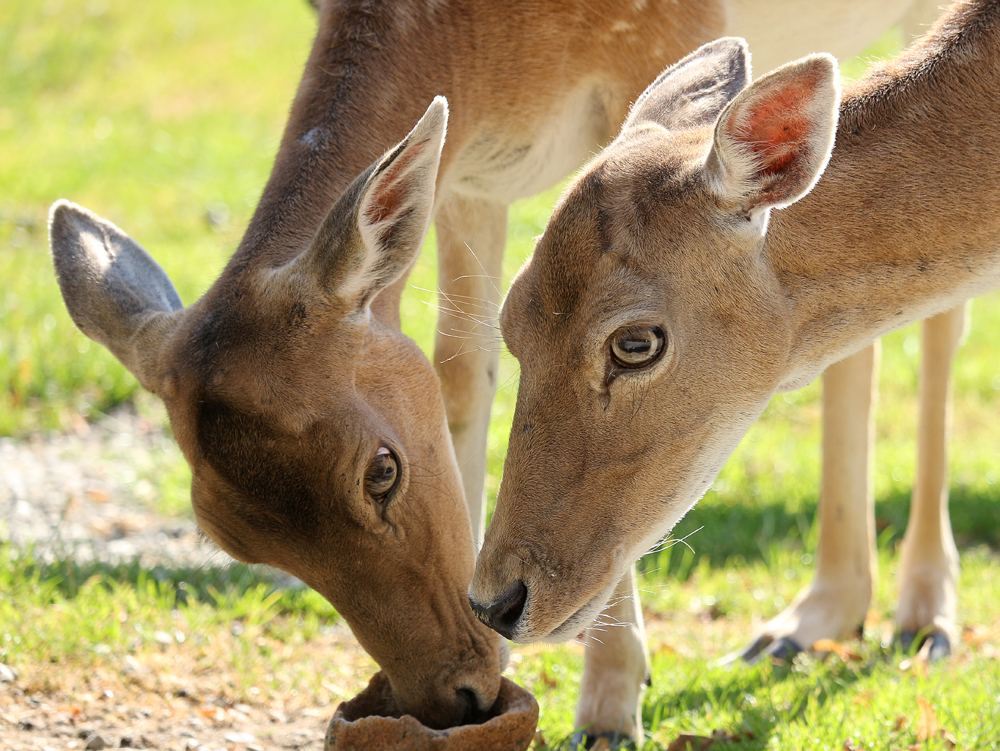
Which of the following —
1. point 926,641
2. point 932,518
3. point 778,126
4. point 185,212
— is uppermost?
point 778,126

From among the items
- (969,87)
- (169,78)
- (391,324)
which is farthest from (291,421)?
(169,78)

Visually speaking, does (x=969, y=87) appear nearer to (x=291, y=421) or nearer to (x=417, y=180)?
(x=417, y=180)

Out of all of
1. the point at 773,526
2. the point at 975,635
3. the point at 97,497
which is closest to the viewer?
the point at 975,635

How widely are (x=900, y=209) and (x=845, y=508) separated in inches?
105

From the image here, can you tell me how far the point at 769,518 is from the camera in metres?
7.01

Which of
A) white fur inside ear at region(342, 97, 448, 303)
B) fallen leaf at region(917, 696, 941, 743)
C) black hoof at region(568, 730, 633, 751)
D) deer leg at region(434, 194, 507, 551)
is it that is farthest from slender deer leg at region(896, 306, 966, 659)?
white fur inside ear at region(342, 97, 448, 303)

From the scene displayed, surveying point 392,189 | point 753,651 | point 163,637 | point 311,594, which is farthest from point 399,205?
point 753,651

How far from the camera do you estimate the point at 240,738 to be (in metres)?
4.20

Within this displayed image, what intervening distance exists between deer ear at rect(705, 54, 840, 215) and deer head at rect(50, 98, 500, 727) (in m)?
0.86

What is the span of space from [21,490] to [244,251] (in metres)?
3.42

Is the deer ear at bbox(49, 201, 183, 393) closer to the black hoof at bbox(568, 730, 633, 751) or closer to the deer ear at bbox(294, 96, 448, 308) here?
the deer ear at bbox(294, 96, 448, 308)

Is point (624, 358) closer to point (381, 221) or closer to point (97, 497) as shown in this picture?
point (381, 221)

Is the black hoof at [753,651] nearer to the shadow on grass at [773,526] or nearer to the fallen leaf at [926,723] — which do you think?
the shadow on grass at [773,526]

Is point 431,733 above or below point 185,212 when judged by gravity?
below
